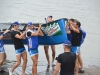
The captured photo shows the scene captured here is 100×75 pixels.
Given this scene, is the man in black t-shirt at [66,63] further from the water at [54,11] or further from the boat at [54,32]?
the water at [54,11]

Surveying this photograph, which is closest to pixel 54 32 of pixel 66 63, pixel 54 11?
pixel 66 63

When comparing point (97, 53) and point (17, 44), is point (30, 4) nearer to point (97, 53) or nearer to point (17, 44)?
point (97, 53)

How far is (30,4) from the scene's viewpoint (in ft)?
110

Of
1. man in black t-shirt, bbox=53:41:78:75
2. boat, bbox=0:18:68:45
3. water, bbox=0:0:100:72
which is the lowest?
man in black t-shirt, bbox=53:41:78:75

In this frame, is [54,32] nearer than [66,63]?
No

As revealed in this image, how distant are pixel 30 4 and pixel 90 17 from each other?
8.42 metres

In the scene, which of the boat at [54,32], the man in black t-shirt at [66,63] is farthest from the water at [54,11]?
the man in black t-shirt at [66,63]

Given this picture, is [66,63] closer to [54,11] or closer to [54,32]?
[54,32]

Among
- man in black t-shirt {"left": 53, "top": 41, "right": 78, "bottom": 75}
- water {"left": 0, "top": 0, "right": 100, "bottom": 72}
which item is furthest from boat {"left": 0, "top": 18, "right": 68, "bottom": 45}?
water {"left": 0, "top": 0, "right": 100, "bottom": 72}

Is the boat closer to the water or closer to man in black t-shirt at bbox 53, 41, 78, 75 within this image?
man in black t-shirt at bbox 53, 41, 78, 75

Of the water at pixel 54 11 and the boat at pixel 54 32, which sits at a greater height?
the water at pixel 54 11

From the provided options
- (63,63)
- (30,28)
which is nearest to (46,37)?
(30,28)

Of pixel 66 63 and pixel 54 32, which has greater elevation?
pixel 54 32

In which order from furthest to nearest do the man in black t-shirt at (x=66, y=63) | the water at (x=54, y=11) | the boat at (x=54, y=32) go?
the water at (x=54, y=11) < the boat at (x=54, y=32) < the man in black t-shirt at (x=66, y=63)
